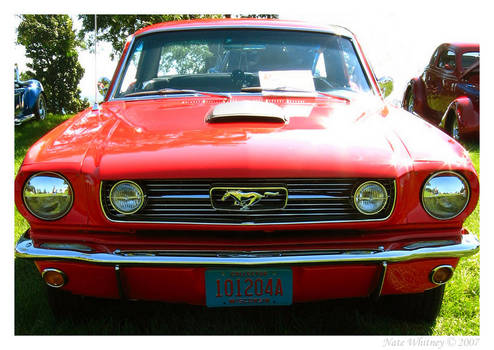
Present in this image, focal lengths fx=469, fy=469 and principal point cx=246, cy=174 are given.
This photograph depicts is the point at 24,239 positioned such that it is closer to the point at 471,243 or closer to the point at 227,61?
the point at 227,61

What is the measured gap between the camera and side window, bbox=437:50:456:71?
7807mm

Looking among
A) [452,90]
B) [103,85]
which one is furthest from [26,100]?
[452,90]

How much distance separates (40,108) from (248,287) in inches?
335

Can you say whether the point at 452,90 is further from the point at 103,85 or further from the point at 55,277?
the point at 55,277

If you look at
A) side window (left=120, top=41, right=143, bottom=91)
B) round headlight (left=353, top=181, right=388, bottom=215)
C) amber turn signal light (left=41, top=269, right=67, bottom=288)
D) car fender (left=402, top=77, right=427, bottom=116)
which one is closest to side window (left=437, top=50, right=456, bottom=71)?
car fender (left=402, top=77, right=427, bottom=116)

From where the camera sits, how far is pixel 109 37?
9.92 meters

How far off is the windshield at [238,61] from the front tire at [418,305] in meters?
1.33

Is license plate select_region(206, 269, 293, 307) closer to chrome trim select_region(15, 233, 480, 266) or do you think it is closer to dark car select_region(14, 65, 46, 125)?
chrome trim select_region(15, 233, 480, 266)

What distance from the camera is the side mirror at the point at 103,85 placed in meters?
3.18

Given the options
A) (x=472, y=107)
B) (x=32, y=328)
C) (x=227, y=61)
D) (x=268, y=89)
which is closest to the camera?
(x=32, y=328)

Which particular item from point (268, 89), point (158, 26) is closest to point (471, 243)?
point (268, 89)

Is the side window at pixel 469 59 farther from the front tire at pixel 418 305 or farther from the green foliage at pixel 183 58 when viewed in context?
the front tire at pixel 418 305

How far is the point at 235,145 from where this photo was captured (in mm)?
2055

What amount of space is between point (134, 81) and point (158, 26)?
1.48 ft
